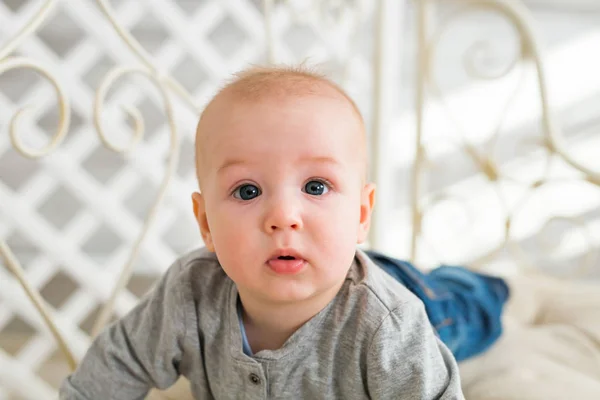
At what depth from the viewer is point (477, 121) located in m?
1.70

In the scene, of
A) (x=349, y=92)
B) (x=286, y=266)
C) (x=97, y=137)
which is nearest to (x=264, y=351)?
(x=286, y=266)

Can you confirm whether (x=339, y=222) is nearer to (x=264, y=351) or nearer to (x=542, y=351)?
(x=264, y=351)

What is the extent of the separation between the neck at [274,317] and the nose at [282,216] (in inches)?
4.6

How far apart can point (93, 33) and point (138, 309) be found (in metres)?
0.54

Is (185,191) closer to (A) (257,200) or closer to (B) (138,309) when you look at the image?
(B) (138,309)

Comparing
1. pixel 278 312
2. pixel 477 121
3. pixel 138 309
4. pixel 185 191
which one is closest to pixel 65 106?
pixel 138 309

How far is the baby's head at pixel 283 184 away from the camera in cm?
62

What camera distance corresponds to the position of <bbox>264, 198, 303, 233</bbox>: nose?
23.9 inches

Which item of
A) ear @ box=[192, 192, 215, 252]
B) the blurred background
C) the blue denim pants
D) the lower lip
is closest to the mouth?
the lower lip

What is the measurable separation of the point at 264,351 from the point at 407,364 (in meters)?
0.15

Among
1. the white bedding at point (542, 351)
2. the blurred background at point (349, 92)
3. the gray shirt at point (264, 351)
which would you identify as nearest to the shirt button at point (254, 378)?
the gray shirt at point (264, 351)

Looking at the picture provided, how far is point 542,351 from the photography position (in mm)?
981

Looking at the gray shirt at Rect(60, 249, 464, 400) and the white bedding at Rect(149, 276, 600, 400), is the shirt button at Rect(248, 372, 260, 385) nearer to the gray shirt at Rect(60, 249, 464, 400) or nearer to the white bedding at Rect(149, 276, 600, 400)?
the gray shirt at Rect(60, 249, 464, 400)

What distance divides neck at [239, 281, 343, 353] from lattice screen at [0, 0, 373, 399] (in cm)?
35
